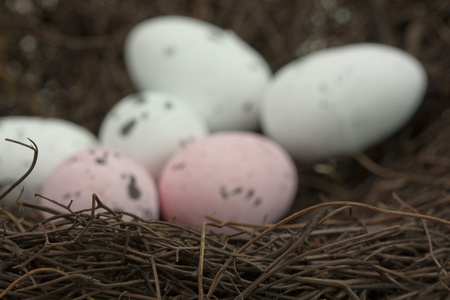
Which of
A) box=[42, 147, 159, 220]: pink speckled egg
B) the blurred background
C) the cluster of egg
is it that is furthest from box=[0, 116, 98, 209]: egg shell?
the blurred background

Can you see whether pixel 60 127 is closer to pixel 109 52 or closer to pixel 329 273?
pixel 109 52

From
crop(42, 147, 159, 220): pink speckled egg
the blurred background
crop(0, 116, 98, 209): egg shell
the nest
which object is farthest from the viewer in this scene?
the blurred background

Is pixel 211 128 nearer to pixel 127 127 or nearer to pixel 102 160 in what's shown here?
pixel 127 127

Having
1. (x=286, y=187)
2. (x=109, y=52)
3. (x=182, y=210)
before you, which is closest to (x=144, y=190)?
(x=182, y=210)

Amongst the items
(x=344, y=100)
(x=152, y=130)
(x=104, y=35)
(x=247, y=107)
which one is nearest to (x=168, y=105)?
(x=152, y=130)

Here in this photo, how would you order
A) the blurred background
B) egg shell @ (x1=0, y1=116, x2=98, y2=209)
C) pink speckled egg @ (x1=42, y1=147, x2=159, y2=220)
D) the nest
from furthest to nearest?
the blurred background < egg shell @ (x1=0, y1=116, x2=98, y2=209) < pink speckled egg @ (x1=42, y1=147, x2=159, y2=220) < the nest

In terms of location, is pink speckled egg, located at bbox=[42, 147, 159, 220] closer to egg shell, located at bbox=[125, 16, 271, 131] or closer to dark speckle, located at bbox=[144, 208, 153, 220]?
dark speckle, located at bbox=[144, 208, 153, 220]

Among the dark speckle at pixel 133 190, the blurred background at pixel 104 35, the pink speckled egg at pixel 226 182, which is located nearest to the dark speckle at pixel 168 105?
the pink speckled egg at pixel 226 182

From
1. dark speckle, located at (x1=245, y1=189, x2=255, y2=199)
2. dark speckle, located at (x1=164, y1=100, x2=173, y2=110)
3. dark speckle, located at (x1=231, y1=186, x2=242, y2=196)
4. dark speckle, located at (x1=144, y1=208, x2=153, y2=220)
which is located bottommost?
dark speckle, located at (x1=245, y1=189, x2=255, y2=199)
